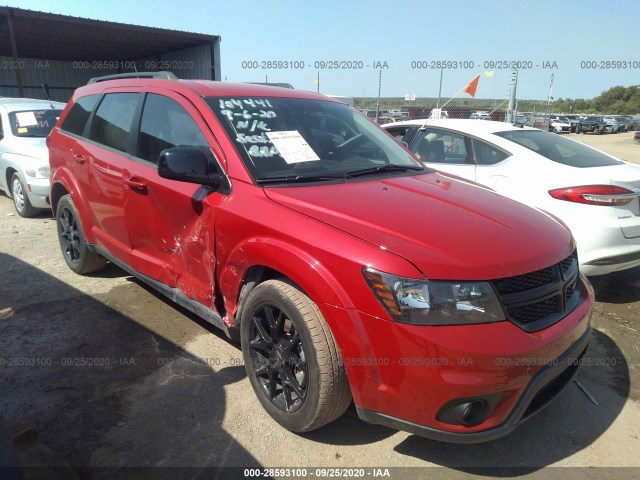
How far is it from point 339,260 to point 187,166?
1127 millimetres

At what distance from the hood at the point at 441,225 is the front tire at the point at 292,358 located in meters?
0.40

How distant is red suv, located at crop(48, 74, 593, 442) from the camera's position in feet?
6.24

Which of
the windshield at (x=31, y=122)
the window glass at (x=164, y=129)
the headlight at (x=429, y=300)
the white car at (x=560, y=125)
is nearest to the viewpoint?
the headlight at (x=429, y=300)

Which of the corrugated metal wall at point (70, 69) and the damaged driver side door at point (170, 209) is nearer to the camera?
the damaged driver side door at point (170, 209)

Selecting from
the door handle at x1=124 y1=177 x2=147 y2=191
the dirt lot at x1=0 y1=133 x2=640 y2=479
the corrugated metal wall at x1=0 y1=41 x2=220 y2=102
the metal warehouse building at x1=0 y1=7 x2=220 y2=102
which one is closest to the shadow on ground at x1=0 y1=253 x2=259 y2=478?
the dirt lot at x1=0 y1=133 x2=640 y2=479

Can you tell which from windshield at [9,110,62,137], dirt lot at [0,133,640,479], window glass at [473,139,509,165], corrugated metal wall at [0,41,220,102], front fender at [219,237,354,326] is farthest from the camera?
corrugated metal wall at [0,41,220,102]

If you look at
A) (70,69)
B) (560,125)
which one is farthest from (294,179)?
(560,125)

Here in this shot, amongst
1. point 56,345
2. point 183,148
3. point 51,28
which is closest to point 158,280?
point 56,345

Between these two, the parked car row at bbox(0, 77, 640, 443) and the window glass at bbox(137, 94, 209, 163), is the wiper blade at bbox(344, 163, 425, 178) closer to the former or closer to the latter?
the parked car row at bbox(0, 77, 640, 443)

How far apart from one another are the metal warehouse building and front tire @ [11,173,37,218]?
3934 mm

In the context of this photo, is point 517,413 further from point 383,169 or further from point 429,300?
point 383,169

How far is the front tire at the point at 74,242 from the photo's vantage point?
168 inches

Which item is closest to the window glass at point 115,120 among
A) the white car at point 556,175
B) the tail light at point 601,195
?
the white car at point 556,175

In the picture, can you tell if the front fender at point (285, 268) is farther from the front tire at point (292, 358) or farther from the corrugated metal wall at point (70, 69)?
the corrugated metal wall at point (70, 69)
